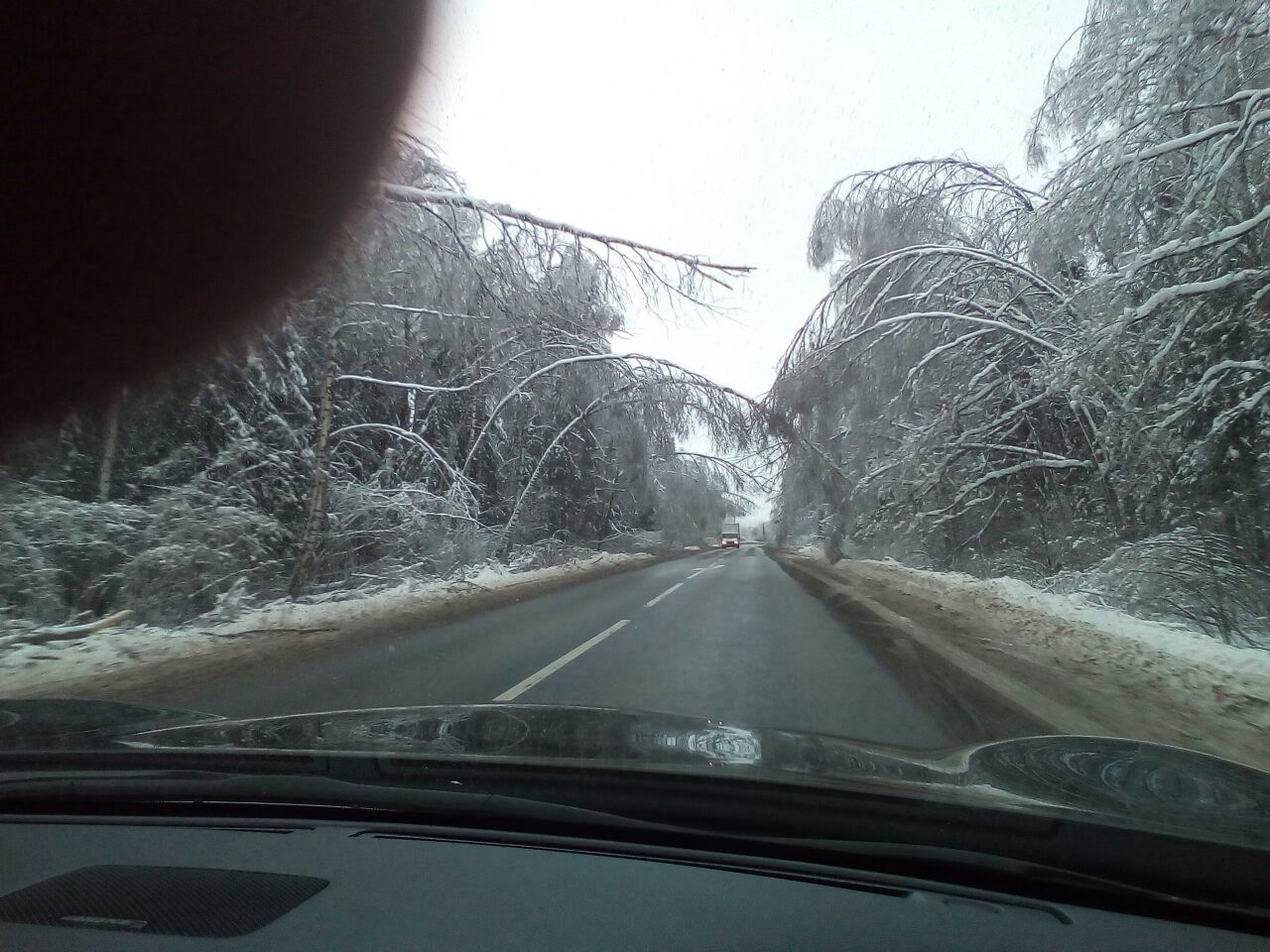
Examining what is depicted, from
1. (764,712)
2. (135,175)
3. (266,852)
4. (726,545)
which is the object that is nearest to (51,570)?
(135,175)

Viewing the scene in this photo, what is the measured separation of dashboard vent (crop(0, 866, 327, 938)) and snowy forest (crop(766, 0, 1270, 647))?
32.7ft

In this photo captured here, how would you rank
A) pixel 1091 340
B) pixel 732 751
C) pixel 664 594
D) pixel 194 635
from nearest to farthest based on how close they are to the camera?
pixel 732 751
pixel 1091 340
pixel 194 635
pixel 664 594

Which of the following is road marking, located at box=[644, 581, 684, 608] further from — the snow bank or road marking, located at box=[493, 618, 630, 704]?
the snow bank

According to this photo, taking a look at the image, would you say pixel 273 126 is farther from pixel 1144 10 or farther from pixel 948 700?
pixel 1144 10

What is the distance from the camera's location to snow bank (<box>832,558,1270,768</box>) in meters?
6.50

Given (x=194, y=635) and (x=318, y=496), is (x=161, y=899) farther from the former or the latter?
(x=318, y=496)

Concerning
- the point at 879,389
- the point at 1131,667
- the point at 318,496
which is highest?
the point at 879,389

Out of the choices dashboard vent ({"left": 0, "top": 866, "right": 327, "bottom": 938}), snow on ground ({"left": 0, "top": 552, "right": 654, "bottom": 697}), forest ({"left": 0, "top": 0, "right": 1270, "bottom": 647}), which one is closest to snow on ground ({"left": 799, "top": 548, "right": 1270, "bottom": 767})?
forest ({"left": 0, "top": 0, "right": 1270, "bottom": 647})

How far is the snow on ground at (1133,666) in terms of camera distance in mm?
6496

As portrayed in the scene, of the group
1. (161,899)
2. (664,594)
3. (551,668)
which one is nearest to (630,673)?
(551,668)

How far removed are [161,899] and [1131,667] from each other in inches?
335

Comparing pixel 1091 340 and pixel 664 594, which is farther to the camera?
pixel 664 594

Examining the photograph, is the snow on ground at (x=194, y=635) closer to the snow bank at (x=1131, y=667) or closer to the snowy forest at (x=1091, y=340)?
the snowy forest at (x=1091, y=340)

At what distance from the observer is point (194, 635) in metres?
11.3
